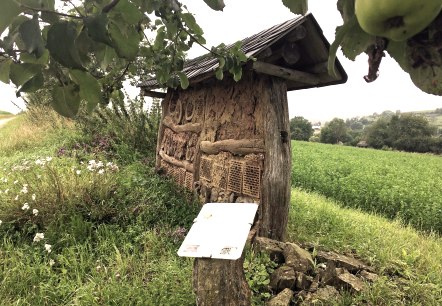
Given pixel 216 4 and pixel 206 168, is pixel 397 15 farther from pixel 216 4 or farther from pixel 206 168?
pixel 206 168

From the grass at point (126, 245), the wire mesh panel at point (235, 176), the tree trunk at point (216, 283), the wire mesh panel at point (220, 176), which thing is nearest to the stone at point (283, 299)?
the grass at point (126, 245)

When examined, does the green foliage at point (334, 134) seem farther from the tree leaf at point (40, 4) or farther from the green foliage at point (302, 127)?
the tree leaf at point (40, 4)

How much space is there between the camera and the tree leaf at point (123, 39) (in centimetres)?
65

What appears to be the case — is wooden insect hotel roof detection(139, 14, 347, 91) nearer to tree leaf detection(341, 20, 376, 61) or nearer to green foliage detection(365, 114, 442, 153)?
tree leaf detection(341, 20, 376, 61)

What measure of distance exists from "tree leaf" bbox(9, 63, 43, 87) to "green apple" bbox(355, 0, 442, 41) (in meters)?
0.55

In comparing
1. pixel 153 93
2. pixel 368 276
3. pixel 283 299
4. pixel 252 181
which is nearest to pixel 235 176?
pixel 252 181

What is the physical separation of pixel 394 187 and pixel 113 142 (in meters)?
7.61

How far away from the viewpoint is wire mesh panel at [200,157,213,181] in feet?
14.3

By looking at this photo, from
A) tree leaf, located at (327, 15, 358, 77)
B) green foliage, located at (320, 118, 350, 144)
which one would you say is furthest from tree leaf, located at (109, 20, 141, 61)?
green foliage, located at (320, 118, 350, 144)

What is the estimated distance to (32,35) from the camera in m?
0.52

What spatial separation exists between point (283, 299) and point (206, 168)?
7.55 ft

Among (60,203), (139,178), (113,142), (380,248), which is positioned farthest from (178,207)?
(113,142)

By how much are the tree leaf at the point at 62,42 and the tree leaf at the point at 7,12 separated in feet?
0.18

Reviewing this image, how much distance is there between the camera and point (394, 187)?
8812 millimetres
